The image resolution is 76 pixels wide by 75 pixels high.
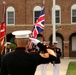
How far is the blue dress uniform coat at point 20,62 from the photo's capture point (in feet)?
14.5

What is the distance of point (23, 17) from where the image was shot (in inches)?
1721

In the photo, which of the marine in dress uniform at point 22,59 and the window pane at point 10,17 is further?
the window pane at point 10,17

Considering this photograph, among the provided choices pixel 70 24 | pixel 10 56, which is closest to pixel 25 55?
pixel 10 56

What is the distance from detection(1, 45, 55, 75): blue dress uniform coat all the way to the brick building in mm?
37847

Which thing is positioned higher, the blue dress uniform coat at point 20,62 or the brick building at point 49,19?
the brick building at point 49,19

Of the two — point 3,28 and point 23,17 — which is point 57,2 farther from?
point 3,28

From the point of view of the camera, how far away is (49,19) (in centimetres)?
4316

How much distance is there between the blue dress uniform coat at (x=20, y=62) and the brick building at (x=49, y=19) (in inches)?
1490

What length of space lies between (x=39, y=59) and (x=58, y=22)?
127 feet

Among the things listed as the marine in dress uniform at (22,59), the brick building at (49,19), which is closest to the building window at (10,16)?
the brick building at (49,19)

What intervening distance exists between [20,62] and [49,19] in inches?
1530

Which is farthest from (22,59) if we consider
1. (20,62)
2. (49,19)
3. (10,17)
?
(10,17)

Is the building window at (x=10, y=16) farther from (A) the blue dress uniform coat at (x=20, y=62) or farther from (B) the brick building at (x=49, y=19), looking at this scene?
(A) the blue dress uniform coat at (x=20, y=62)

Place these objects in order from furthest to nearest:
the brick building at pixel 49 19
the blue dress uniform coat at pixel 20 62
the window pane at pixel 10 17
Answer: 1. the window pane at pixel 10 17
2. the brick building at pixel 49 19
3. the blue dress uniform coat at pixel 20 62
